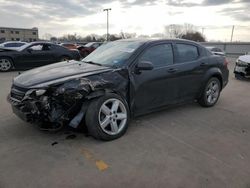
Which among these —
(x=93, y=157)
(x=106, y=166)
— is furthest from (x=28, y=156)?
(x=106, y=166)

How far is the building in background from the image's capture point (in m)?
81.9

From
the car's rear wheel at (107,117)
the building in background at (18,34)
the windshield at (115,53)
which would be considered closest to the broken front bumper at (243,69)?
the windshield at (115,53)

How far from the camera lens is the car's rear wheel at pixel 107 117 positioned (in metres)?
3.35

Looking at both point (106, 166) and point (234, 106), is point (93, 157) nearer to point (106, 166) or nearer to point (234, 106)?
point (106, 166)

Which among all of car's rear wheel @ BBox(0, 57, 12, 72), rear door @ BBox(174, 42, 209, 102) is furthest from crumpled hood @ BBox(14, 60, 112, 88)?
car's rear wheel @ BBox(0, 57, 12, 72)

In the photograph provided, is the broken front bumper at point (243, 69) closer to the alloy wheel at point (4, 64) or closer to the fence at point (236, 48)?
the alloy wheel at point (4, 64)

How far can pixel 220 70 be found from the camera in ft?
18.0

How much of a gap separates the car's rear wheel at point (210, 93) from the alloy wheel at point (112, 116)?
7.69ft

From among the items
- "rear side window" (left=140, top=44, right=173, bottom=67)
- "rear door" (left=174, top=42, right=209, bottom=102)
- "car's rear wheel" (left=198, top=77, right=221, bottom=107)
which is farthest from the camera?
"car's rear wheel" (left=198, top=77, right=221, bottom=107)

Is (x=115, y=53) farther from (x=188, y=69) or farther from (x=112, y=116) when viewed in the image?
(x=188, y=69)

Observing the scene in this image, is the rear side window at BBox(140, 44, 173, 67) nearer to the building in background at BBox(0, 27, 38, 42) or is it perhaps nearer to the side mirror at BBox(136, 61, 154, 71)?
the side mirror at BBox(136, 61, 154, 71)

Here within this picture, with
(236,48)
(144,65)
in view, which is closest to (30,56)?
(144,65)

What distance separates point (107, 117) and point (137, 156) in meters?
0.76

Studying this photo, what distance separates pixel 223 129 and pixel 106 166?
238cm
